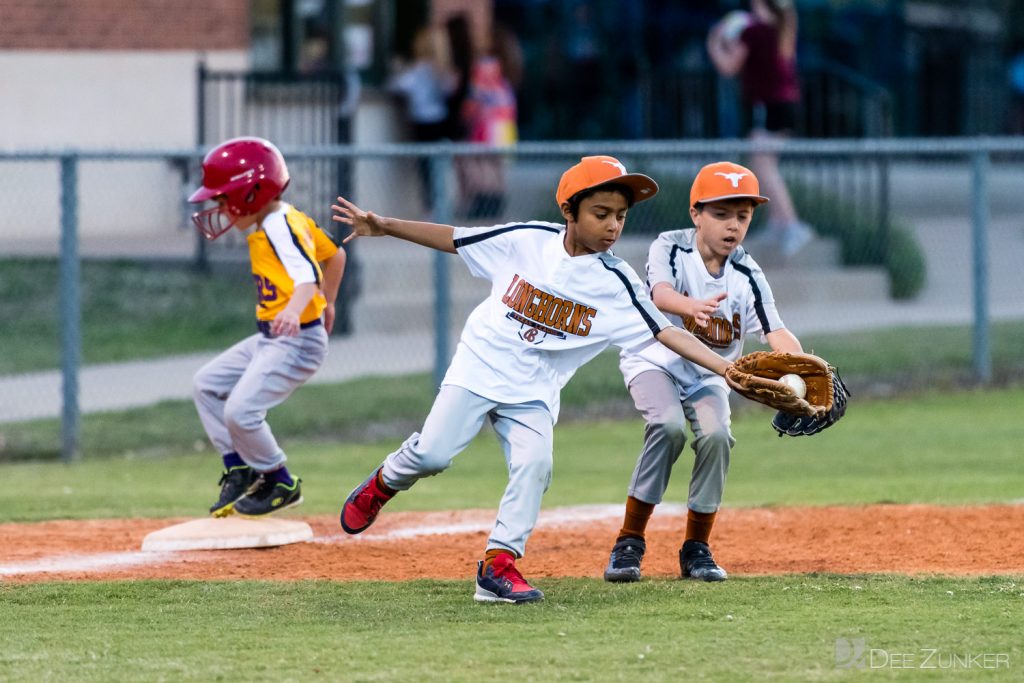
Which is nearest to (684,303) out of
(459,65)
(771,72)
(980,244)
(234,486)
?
(234,486)

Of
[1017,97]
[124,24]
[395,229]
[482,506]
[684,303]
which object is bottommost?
[482,506]

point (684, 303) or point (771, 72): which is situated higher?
point (771, 72)

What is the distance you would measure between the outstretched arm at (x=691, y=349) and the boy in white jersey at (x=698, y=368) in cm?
36

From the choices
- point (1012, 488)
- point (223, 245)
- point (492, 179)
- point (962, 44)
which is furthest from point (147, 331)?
point (962, 44)

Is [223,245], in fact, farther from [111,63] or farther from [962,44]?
[962,44]

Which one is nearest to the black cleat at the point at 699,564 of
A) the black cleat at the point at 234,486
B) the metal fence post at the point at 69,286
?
the black cleat at the point at 234,486

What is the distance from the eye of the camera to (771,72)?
14.5 metres

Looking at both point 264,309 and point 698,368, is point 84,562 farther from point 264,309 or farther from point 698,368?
point 698,368

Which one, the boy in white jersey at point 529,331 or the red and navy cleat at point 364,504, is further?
the red and navy cleat at point 364,504

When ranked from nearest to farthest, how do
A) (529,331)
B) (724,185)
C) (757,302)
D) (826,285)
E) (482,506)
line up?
(529,331) < (724,185) < (757,302) < (482,506) < (826,285)

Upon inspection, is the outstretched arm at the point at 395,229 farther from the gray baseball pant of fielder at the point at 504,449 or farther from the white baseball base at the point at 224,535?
the white baseball base at the point at 224,535

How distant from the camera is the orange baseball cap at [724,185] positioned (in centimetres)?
604

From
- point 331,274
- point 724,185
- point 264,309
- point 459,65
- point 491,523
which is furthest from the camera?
point 459,65

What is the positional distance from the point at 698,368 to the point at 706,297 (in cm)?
28
